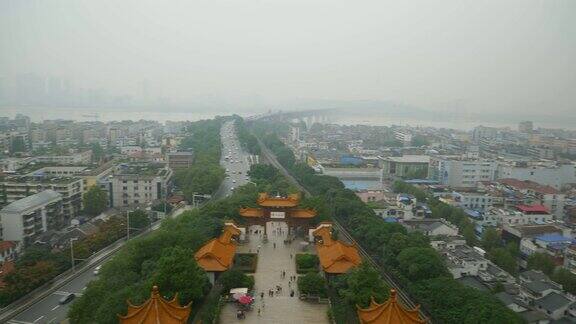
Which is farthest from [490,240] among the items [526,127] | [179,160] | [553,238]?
[526,127]

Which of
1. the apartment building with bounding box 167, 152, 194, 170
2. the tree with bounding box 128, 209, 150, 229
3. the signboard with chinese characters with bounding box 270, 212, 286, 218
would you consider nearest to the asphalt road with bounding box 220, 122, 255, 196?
the apartment building with bounding box 167, 152, 194, 170

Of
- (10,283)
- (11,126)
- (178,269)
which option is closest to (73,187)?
(10,283)

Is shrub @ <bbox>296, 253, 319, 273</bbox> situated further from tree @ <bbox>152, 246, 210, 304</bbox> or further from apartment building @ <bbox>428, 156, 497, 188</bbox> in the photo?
apartment building @ <bbox>428, 156, 497, 188</bbox>

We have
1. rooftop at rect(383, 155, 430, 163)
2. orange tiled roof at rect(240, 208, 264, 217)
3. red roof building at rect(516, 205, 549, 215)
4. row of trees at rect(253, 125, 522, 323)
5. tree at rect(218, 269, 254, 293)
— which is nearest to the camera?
row of trees at rect(253, 125, 522, 323)

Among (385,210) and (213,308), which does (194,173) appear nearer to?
(385,210)

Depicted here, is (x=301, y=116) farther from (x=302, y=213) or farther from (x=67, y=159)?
(x=302, y=213)
